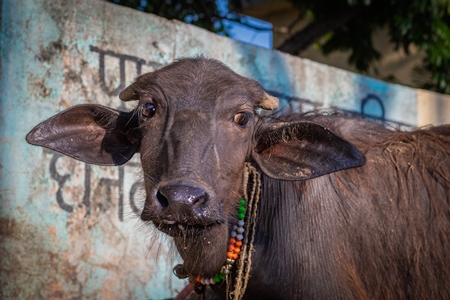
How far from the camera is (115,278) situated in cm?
482

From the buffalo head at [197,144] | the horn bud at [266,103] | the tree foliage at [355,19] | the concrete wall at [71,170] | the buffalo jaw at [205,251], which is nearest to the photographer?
the buffalo head at [197,144]

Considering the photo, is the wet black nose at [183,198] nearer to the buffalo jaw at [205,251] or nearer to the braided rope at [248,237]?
the buffalo jaw at [205,251]

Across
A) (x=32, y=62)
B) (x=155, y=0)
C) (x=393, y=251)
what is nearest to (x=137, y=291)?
(x=32, y=62)

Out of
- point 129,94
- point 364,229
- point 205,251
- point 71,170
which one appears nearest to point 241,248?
point 205,251

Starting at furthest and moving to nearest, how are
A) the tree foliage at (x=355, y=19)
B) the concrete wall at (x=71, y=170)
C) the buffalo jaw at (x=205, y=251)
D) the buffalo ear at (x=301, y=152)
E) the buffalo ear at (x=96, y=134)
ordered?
1. the tree foliage at (x=355, y=19)
2. the concrete wall at (x=71, y=170)
3. the buffalo ear at (x=96, y=134)
4. the buffalo ear at (x=301, y=152)
5. the buffalo jaw at (x=205, y=251)

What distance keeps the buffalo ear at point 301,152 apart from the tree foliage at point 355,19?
5030 mm

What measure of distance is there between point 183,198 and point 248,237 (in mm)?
777

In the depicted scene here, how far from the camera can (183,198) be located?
2646mm

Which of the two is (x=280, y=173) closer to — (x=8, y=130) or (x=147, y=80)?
(x=147, y=80)

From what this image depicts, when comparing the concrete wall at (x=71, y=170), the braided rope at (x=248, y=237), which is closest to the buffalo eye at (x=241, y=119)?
the braided rope at (x=248, y=237)

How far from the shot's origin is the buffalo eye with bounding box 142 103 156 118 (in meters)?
3.21

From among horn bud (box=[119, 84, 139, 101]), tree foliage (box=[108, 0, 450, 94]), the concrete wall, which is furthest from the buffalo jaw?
tree foliage (box=[108, 0, 450, 94])

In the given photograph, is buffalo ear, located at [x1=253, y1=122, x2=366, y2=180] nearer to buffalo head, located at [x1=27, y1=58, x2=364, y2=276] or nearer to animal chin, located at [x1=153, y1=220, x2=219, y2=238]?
buffalo head, located at [x1=27, y1=58, x2=364, y2=276]

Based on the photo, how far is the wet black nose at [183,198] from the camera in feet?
8.70
